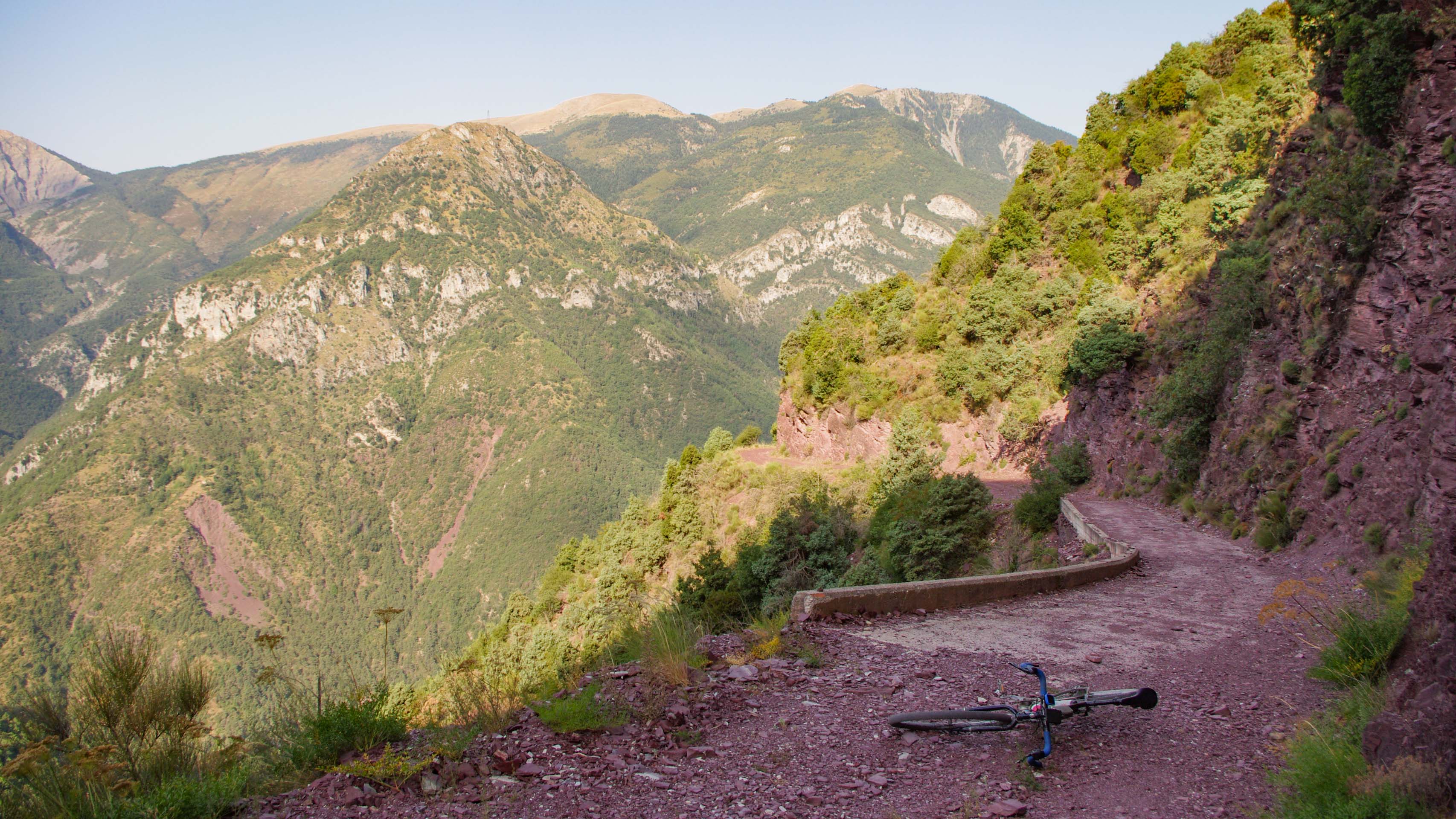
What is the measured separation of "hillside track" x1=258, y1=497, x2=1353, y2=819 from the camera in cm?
395

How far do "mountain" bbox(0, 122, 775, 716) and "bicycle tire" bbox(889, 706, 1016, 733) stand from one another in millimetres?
98608

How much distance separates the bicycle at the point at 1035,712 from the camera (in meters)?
4.59

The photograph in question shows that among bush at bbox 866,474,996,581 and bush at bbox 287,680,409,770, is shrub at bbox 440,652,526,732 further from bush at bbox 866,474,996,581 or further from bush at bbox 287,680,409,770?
bush at bbox 866,474,996,581

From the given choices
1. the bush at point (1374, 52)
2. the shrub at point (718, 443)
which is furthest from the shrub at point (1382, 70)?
the shrub at point (718, 443)

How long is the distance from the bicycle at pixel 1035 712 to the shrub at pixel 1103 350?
60.1 feet

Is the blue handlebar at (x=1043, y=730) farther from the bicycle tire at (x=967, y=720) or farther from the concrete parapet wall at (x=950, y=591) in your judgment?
the concrete parapet wall at (x=950, y=591)

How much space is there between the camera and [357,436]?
506 ft

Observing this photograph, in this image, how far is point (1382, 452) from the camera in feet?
30.9

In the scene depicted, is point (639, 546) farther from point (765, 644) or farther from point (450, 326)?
point (450, 326)

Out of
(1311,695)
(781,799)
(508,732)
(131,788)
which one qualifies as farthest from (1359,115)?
(131,788)

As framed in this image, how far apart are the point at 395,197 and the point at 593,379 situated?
263 ft

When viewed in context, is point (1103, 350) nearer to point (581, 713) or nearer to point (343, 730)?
point (581, 713)

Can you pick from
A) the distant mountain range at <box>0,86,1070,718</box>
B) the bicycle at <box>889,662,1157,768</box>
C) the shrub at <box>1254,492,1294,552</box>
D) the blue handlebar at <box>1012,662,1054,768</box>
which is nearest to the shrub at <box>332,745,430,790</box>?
the bicycle at <box>889,662,1157,768</box>

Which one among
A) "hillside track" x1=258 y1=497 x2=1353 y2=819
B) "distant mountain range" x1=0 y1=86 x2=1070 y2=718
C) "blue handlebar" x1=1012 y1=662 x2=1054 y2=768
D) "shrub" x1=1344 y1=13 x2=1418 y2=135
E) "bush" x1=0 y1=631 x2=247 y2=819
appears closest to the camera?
"bush" x1=0 y1=631 x2=247 y2=819
